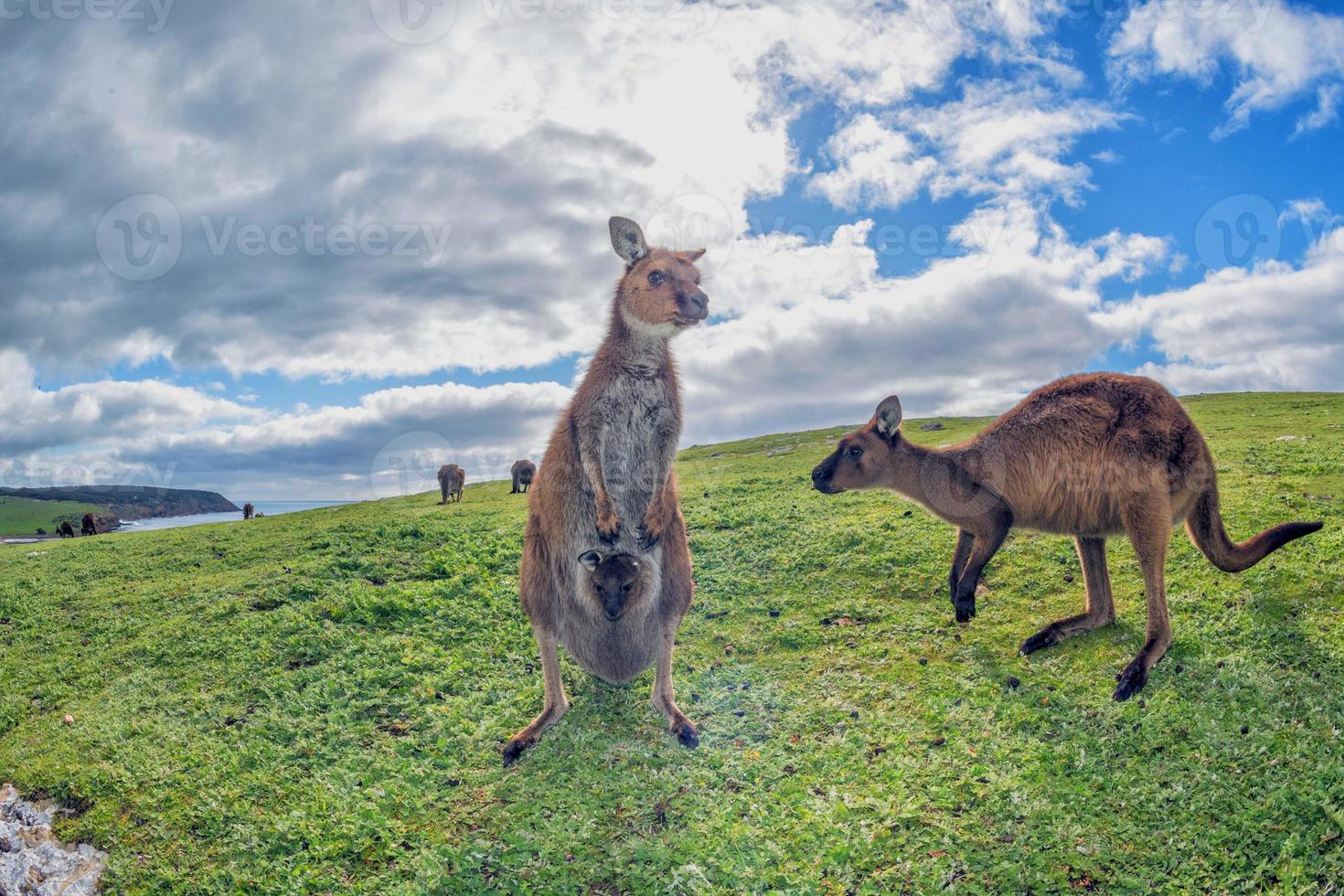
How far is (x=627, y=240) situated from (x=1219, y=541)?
5826mm

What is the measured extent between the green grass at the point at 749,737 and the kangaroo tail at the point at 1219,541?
1.59ft

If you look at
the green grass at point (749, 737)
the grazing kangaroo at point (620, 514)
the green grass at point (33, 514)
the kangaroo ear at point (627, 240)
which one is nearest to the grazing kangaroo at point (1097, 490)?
the green grass at point (749, 737)

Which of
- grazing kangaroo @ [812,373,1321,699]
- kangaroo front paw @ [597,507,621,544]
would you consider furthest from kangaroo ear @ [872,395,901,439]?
kangaroo front paw @ [597,507,621,544]

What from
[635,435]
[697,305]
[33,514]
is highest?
[697,305]

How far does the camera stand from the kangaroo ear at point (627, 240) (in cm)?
688

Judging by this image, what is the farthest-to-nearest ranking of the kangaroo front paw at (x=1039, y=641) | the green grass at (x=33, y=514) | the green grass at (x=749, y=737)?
1. the green grass at (x=33, y=514)
2. the kangaroo front paw at (x=1039, y=641)
3. the green grass at (x=749, y=737)

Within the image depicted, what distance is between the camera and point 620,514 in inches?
254

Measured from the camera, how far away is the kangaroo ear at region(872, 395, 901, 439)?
817 cm

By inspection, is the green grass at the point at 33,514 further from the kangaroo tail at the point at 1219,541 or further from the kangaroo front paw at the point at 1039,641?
the kangaroo tail at the point at 1219,541

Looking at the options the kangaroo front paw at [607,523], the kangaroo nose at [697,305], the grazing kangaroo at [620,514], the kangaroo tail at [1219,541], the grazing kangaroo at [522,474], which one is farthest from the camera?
the grazing kangaroo at [522,474]

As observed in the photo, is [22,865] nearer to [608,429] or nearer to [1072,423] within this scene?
[608,429]

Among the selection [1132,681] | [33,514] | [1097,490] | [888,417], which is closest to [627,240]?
[888,417]

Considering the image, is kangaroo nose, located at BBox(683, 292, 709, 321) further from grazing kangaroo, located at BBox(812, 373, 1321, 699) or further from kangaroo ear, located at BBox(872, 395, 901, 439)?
grazing kangaroo, located at BBox(812, 373, 1321, 699)

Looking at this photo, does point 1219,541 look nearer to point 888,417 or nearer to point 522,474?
point 888,417
